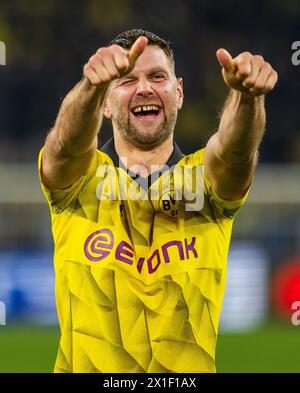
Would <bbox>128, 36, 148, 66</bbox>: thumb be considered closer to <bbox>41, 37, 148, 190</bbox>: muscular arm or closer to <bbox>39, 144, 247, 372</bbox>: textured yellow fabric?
<bbox>41, 37, 148, 190</bbox>: muscular arm

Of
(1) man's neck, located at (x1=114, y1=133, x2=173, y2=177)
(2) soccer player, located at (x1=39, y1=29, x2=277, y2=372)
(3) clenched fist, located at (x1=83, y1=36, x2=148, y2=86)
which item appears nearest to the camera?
(3) clenched fist, located at (x1=83, y1=36, x2=148, y2=86)

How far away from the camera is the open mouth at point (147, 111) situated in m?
4.24

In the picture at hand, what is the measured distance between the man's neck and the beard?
0.08 ft

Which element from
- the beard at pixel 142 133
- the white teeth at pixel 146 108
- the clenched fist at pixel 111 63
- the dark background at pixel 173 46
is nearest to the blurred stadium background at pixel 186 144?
the dark background at pixel 173 46

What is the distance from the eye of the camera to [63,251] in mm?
4230

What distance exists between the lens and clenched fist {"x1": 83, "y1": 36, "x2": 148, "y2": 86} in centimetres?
369

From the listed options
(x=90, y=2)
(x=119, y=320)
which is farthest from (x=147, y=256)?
(x=90, y=2)

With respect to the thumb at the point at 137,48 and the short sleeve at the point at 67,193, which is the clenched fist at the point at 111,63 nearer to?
the thumb at the point at 137,48

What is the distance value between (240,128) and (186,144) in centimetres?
1531

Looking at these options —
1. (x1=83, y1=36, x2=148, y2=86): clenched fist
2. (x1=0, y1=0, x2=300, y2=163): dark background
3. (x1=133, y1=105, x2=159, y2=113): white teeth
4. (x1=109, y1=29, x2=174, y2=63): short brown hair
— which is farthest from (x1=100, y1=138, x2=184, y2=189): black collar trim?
(x1=0, y1=0, x2=300, y2=163): dark background

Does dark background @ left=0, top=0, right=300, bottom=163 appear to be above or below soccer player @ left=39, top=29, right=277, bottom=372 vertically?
above

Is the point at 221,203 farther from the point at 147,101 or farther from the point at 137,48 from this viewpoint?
the point at 137,48

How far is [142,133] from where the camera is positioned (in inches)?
168

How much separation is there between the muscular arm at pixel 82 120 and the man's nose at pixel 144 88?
0.27m
